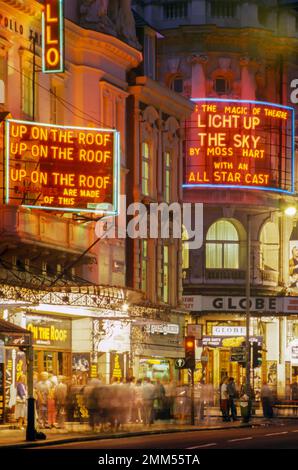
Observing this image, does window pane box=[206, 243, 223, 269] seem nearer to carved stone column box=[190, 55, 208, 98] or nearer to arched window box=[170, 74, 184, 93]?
carved stone column box=[190, 55, 208, 98]

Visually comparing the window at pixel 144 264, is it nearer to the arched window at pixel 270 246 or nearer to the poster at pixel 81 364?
the poster at pixel 81 364

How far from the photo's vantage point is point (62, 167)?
47906 millimetres

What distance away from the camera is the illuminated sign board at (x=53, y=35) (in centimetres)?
4678

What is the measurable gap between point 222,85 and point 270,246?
9.05 meters

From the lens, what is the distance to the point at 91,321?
52219mm

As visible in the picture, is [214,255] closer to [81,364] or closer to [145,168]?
[145,168]

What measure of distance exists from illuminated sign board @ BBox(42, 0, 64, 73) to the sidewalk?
38.6ft

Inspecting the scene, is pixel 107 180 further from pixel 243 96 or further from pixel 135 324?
pixel 243 96

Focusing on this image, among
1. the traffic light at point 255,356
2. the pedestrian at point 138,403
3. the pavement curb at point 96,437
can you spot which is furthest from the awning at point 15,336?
the traffic light at point 255,356

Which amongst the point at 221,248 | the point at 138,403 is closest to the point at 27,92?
the point at 138,403

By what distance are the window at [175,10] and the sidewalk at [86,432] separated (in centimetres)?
2813

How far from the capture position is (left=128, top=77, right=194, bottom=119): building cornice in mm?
57656

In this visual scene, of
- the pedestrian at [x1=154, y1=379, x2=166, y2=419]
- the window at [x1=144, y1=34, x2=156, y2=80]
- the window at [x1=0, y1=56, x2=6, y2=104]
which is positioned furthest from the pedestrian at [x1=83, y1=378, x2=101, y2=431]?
the window at [x1=144, y1=34, x2=156, y2=80]

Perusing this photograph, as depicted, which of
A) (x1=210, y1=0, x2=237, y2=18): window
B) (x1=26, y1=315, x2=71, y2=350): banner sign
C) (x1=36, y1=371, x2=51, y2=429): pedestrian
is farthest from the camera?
(x1=210, y1=0, x2=237, y2=18): window
